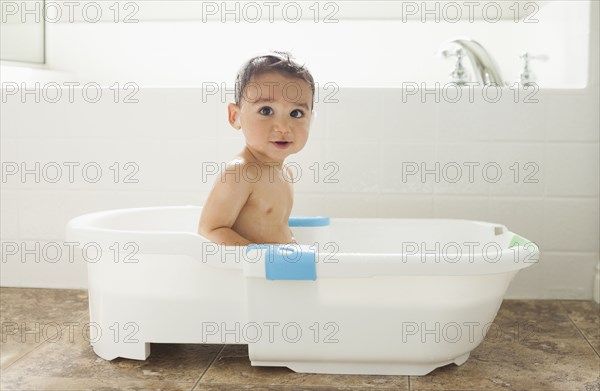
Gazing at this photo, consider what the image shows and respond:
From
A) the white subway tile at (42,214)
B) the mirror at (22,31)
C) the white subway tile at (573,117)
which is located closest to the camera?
the white subway tile at (573,117)

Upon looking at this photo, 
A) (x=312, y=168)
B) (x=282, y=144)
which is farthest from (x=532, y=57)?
(x=282, y=144)

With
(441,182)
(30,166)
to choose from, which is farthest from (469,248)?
(30,166)

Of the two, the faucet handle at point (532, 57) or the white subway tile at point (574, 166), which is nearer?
the white subway tile at point (574, 166)

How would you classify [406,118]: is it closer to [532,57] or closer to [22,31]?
[532,57]

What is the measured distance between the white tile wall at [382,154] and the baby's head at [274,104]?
41 cm

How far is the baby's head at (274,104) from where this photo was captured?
51.5 inches

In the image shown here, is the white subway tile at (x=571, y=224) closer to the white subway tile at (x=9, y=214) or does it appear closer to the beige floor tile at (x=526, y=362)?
the beige floor tile at (x=526, y=362)

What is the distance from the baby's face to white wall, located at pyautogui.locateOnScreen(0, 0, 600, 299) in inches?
16.4

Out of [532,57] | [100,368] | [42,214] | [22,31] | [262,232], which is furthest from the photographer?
[22,31]

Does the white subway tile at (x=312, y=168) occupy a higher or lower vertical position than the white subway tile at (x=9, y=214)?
higher

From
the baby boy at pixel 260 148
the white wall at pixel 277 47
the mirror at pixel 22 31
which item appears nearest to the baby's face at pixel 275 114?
the baby boy at pixel 260 148

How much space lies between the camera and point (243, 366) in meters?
1.28

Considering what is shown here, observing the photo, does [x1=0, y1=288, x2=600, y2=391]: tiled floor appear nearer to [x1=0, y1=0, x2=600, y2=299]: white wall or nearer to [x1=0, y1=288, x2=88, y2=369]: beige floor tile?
[x1=0, y1=288, x2=88, y2=369]: beige floor tile

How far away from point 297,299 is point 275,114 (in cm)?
34
